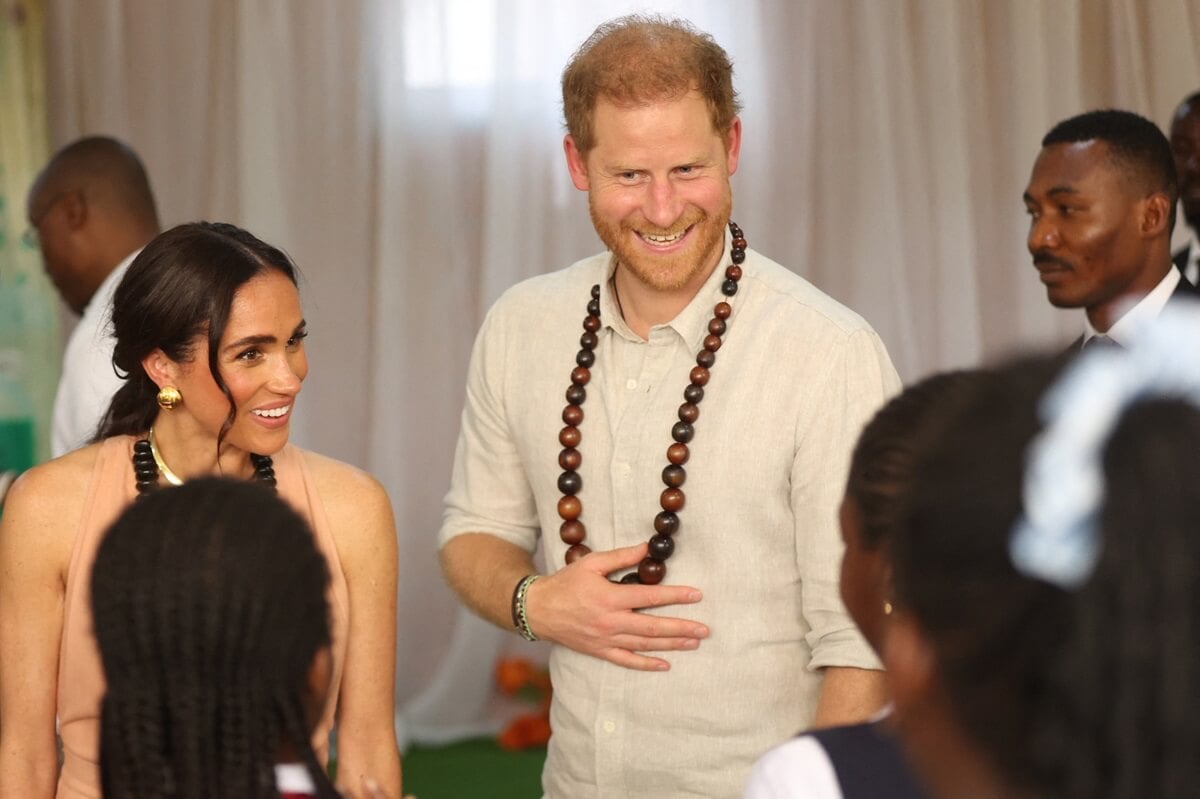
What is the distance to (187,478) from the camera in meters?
2.37

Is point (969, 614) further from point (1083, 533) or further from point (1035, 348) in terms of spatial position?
point (1035, 348)

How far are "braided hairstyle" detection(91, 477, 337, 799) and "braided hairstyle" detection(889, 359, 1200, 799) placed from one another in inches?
29.5

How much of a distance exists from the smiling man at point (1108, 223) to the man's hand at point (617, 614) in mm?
1491

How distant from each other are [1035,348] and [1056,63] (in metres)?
4.09

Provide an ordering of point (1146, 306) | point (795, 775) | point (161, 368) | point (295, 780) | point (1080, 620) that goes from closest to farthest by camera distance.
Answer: point (1080, 620) → point (795, 775) → point (295, 780) → point (161, 368) → point (1146, 306)

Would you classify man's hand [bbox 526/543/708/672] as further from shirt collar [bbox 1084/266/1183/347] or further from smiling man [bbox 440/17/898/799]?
shirt collar [bbox 1084/266/1183/347]

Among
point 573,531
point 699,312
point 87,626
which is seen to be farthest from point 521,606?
point 87,626

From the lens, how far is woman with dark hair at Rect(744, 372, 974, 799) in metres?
1.42

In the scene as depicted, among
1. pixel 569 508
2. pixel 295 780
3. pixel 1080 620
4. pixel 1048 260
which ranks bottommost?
pixel 295 780

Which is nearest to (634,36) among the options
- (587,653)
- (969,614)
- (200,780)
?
(587,653)

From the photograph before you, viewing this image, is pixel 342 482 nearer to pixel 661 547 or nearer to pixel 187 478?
pixel 187 478

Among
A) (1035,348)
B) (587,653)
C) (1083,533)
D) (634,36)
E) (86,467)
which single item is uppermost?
(634,36)

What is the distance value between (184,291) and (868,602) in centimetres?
126

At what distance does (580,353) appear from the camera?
2529 millimetres
